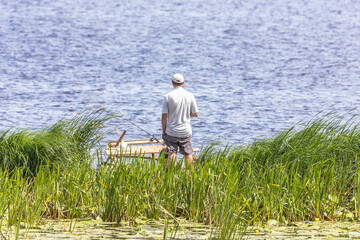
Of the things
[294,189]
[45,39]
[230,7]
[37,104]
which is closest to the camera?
[294,189]

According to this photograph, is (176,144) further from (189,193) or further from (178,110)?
(189,193)

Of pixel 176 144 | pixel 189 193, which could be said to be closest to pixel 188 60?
pixel 176 144

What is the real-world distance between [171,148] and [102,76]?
18.7m

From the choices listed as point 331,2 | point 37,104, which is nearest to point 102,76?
point 37,104

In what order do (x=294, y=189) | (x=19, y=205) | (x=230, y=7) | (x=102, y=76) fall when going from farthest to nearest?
(x=230, y=7)
(x=102, y=76)
(x=294, y=189)
(x=19, y=205)

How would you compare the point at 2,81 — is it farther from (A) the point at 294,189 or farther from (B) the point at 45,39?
(A) the point at 294,189

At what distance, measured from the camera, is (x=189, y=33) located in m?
42.8

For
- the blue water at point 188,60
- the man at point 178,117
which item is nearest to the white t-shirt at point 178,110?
the man at point 178,117

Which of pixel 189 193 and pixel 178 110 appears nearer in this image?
pixel 189 193

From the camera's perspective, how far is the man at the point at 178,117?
342 inches

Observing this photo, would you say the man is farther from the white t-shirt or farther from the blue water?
the blue water

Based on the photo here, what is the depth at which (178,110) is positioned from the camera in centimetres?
869

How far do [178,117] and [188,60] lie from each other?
24.4 meters

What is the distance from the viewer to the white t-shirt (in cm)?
868
